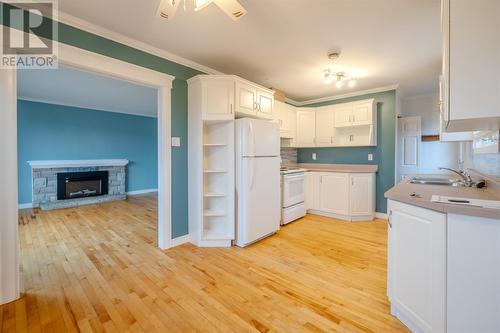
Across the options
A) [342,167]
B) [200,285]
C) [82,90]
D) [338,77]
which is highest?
[82,90]

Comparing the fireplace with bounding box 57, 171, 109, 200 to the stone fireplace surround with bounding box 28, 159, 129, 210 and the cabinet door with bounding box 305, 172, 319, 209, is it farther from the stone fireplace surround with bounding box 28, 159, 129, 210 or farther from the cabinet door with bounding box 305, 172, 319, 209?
the cabinet door with bounding box 305, 172, 319, 209

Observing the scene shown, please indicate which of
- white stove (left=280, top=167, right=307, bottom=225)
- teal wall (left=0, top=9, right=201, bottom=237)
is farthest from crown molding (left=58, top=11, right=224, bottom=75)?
white stove (left=280, top=167, right=307, bottom=225)

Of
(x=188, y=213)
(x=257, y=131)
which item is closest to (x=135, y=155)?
(x=188, y=213)

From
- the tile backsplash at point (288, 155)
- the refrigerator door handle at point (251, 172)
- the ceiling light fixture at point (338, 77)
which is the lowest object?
the refrigerator door handle at point (251, 172)

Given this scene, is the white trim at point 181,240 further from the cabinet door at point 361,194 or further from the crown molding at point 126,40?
the cabinet door at point 361,194

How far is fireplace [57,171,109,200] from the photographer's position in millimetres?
5336

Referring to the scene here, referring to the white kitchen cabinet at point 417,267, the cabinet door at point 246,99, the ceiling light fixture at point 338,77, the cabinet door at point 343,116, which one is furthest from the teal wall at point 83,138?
the white kitchen cabinet at point 417,267

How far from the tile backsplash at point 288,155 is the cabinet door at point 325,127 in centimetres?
61

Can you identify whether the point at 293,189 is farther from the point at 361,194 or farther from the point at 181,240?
the point at 181,240

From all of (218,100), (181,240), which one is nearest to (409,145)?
(218,100)

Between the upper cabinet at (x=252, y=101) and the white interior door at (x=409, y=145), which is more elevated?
the upper cabinet at (x=252, y=101)

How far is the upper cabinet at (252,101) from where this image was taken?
2.90 meters

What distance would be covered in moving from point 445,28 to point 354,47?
1492 millimetres

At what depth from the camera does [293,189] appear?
12.8 feet
